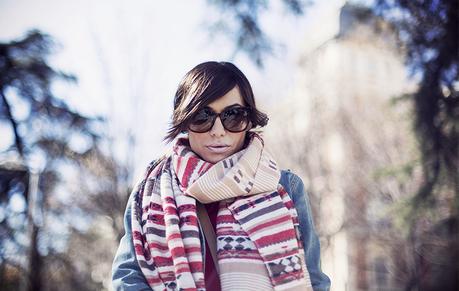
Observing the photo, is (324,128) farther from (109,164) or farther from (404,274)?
(109,164)

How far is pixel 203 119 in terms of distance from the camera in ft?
6.27

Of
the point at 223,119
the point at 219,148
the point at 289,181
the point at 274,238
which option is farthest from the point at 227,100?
the point at 274,238

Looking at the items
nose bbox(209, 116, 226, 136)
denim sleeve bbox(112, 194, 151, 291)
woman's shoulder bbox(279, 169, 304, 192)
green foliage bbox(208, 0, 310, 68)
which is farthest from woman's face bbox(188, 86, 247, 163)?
green foliage bbox(208, 0, 310, 68)

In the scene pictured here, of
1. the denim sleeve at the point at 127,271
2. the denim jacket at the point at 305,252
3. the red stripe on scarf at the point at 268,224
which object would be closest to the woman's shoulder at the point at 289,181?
the denim jacket at the point at 305,252

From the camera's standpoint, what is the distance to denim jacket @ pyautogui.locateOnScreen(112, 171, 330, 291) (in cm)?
175

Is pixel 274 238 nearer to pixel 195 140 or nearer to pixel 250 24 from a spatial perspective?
pixel 195 140

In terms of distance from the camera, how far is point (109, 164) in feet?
26.6

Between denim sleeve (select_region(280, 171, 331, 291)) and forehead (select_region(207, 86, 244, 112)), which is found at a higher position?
forehead (select_region(207, 86, 244, 112))

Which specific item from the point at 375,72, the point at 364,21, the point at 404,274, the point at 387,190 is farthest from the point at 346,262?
the point at 364,21

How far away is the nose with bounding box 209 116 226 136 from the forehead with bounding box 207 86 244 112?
1.8 inches

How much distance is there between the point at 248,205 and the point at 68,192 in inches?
365

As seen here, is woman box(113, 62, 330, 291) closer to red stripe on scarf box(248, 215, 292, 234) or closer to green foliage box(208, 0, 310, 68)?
red stripe on scarf box(248, 215, 292, 234)

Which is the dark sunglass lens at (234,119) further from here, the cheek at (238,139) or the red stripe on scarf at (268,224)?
the red stripe on scarf at (268,224)

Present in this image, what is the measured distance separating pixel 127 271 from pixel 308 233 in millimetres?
708
